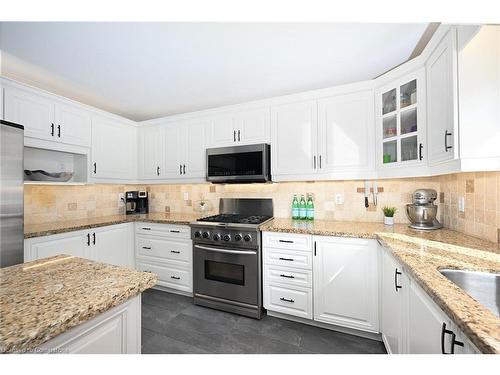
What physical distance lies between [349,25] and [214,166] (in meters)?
1.82

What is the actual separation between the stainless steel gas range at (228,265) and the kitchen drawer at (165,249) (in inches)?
7.6

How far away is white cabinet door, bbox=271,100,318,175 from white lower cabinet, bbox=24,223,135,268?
2089 millimetres

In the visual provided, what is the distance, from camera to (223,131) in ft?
8.79

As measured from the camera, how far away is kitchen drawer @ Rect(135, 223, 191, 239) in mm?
2609

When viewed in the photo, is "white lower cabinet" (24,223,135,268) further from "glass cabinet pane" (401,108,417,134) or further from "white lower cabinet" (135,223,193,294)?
"glass cabinet pane" (401,108,417,134)

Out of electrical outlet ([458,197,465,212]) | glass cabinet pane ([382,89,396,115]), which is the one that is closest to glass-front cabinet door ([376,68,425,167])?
glass cabinet pane ([382,89,396,115])

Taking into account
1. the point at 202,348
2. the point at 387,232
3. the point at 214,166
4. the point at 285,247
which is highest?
the point at 214,166

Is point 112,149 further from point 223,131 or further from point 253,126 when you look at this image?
point 253,126

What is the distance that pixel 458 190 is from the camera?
1757mm

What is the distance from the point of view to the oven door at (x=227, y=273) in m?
2.17

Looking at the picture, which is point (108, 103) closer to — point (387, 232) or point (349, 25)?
point (349, 25)

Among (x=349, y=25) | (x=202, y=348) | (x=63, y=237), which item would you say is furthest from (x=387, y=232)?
(x=63, y=237)
